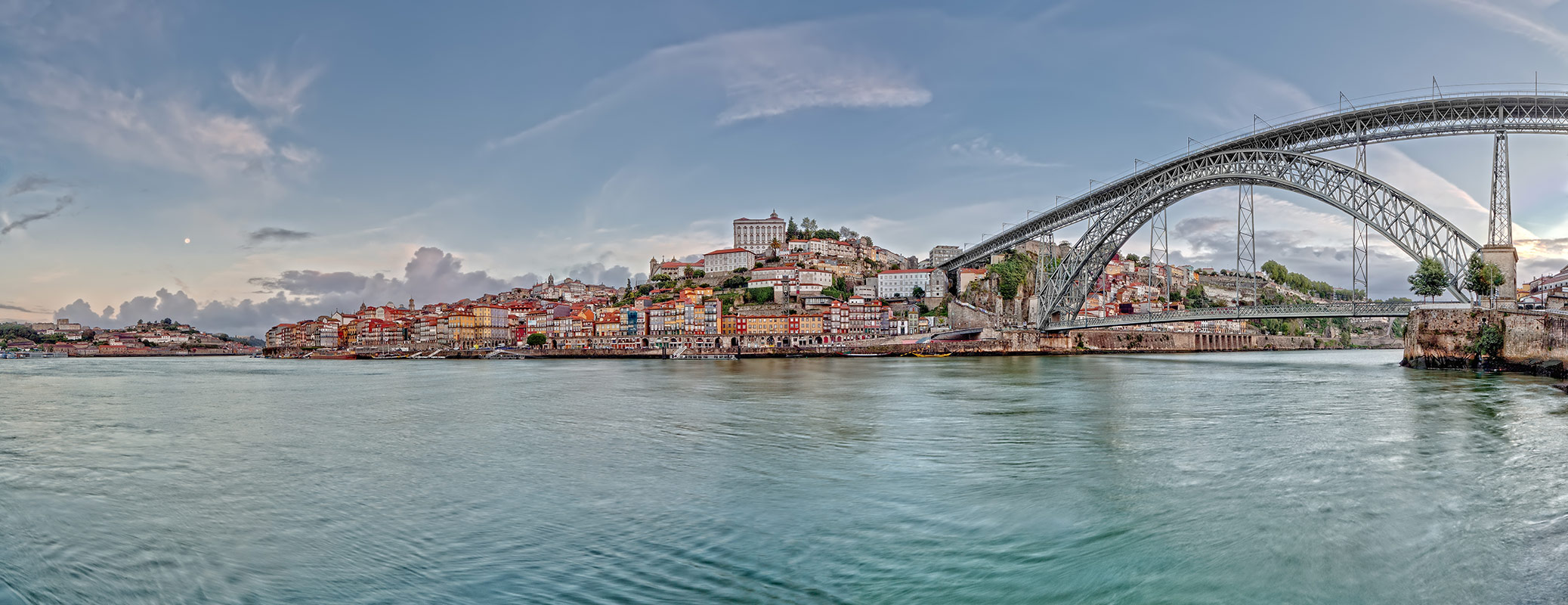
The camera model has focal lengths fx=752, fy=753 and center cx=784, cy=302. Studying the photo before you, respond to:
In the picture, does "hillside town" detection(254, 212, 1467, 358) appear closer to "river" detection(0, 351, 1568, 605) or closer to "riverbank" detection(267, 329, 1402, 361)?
"riverbank" detection(267, 329, 1402, 361)

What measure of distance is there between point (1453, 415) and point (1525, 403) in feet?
8.10

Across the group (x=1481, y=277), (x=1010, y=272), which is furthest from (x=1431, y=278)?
(x=1010, y=272)

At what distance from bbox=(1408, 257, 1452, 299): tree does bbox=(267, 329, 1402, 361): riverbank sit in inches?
987

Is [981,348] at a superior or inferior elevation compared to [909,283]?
inferior

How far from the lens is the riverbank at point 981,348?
48.2 m

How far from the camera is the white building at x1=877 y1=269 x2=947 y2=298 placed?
67.1 m

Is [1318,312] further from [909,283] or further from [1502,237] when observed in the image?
[909,283]

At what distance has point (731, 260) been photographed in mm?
78875

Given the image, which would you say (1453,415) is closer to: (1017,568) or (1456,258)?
(1017,568)

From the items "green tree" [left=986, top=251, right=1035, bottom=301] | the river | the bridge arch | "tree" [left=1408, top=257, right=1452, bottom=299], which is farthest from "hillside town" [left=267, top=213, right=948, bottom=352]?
the river

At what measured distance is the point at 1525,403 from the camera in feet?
40.0

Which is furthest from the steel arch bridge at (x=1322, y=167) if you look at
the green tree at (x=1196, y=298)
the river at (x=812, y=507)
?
the green tree at (x=1196, y=298)

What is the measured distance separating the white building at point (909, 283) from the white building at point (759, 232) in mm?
17360

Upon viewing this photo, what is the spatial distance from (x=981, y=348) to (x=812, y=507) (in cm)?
4540
